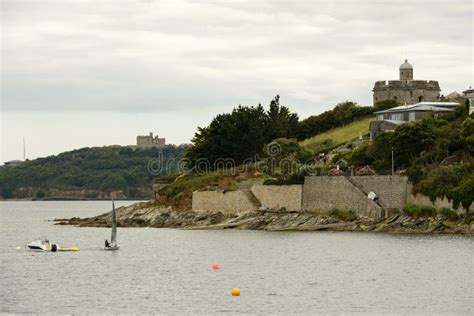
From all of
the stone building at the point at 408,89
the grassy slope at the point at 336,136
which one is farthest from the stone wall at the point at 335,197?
the stone building at the point at 408,89

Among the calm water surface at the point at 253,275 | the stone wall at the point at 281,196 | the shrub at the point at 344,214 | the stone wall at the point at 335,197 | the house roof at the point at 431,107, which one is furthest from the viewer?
the house roof at the point at 431,107

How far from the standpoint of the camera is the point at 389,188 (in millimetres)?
77438

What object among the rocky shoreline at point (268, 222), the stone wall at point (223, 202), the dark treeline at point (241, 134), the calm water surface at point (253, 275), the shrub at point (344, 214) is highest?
the dark treeline at point (241, 134)

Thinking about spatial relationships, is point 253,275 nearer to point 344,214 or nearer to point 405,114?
point 344,214

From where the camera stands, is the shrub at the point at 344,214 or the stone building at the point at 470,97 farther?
the stone building at the point at 470,97

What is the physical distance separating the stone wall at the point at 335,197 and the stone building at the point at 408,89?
3982 cm

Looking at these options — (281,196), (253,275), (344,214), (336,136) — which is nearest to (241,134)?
(336,136)

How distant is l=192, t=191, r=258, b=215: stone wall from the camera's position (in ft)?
290

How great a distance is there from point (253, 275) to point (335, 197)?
2778 centimetres

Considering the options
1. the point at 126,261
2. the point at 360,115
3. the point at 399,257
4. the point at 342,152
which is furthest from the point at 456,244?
the point at 360,115

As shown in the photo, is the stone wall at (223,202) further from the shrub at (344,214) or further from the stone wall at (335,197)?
the shrub at (344,214)

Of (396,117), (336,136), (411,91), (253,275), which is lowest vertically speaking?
(253,275)

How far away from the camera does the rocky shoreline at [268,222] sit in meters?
72.7

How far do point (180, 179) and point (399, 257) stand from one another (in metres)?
47.3
